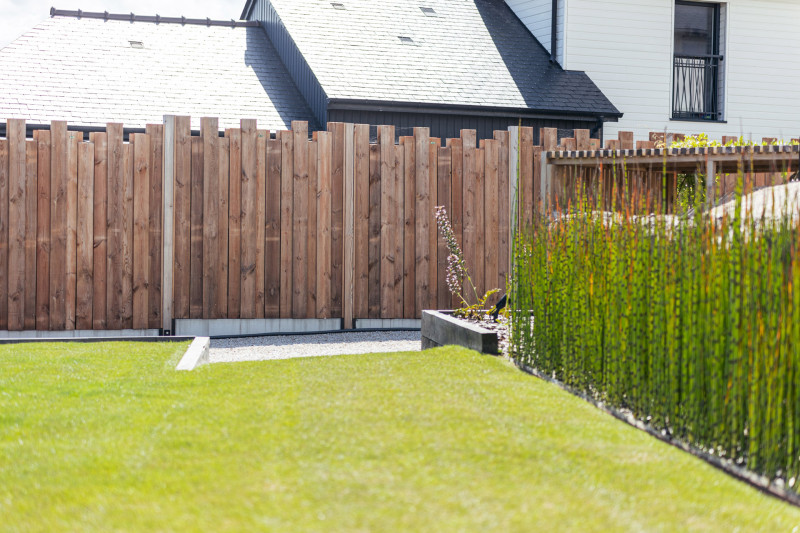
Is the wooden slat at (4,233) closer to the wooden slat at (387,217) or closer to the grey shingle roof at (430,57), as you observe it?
the wooden slat at (387,217)

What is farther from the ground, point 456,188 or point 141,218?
point 456,188

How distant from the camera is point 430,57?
14664mm

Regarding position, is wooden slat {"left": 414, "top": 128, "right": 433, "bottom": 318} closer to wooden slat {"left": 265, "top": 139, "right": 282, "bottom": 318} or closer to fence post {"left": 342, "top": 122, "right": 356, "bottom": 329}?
fence post {"left": 342, "top": 122, "right": 356, "bottom": 329}

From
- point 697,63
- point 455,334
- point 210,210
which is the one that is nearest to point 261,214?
point 210,210

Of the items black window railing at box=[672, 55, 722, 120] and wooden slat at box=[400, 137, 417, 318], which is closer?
wooden slat at box=[400, 137, 417, 318]

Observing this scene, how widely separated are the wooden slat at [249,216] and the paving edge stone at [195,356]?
1.36 meters

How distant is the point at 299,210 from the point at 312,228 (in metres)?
0.22

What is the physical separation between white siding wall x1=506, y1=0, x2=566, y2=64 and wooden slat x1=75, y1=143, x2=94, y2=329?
10052mm

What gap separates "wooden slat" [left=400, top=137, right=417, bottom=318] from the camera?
8547 mm

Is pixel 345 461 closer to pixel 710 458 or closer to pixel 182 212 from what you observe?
pixel 710 458

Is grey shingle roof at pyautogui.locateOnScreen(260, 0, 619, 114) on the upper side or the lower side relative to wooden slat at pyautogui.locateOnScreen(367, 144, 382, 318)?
upper

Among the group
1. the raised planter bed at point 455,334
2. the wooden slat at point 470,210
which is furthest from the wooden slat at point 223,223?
the wooden slat at point 470,210

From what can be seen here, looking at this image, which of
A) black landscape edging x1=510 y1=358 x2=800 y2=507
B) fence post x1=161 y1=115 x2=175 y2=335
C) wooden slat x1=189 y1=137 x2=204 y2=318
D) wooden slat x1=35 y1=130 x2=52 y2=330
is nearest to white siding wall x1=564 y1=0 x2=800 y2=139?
wooden slat x1=189 y1=137 x2=204 y2=318

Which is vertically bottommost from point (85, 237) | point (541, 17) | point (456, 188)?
point (85, 237)
